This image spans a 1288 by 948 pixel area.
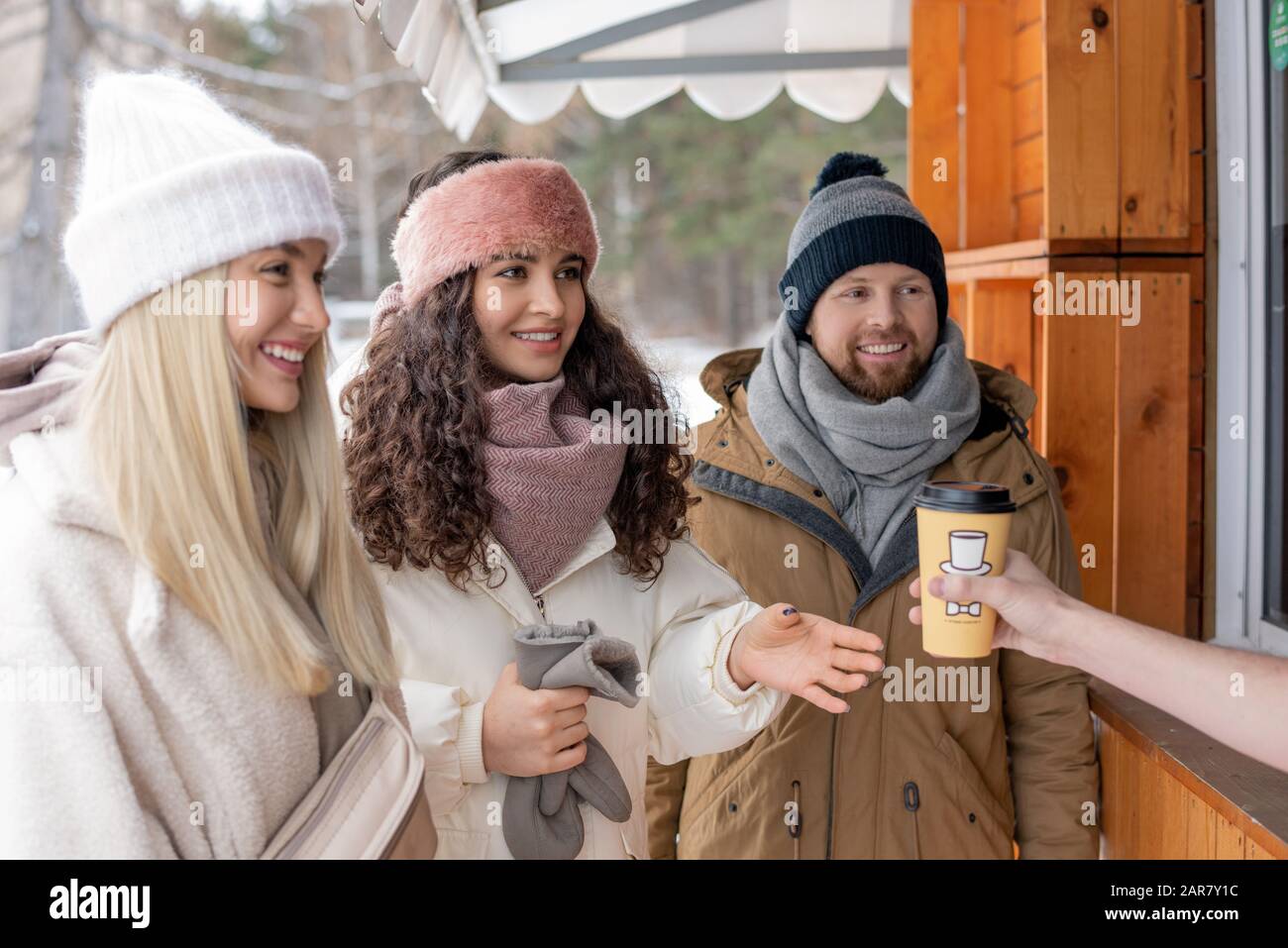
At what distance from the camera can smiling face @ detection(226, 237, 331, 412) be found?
1139 millimetres

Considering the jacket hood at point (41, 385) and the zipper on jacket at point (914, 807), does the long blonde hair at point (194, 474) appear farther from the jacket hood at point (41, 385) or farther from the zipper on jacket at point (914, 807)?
the zipper on jacket at point (914, 807)

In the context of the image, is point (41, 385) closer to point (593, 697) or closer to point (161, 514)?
point (161, 514)

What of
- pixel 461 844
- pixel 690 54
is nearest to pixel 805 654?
pixel 461 844

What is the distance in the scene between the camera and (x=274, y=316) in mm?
1165

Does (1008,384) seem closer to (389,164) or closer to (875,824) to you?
(875,824)

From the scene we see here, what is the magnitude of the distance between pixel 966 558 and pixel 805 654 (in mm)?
248

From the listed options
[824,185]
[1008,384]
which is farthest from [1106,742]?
[824,185]

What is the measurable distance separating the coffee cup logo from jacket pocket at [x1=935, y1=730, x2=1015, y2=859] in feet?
2.08

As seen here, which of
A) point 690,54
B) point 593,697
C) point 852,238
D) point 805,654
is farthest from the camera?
point 690,54

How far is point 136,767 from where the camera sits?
1.06m

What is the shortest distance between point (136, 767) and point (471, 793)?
1.86ft

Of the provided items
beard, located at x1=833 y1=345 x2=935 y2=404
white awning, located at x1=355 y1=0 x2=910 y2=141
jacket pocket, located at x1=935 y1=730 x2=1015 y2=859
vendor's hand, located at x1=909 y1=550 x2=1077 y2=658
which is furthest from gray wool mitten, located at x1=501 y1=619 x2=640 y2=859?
white awning, located at x1=355 y1=0 x2=910 y2=141

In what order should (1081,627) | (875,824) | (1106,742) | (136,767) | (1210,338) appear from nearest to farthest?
(136,767)
(1081,627)
(875,824)
(1106,742)
(1210,338)

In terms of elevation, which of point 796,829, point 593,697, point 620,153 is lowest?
point 796,829
